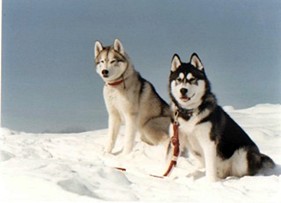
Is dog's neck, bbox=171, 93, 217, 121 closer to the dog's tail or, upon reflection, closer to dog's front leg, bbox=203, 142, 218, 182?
dog's front leg, bbox=203, 142, 218, 182

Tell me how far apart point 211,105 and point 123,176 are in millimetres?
770

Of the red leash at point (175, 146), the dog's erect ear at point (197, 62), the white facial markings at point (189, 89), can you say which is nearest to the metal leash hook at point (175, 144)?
the red leash at point (175, 146)

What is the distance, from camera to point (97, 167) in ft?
10.2

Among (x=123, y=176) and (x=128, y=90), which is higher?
(x=128, y=90)

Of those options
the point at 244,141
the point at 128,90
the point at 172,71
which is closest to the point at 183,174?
the point at 244,141

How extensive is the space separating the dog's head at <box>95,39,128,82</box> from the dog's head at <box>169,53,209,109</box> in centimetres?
71

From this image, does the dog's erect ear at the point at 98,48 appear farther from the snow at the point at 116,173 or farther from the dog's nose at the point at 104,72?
the snow at the point at 116,173

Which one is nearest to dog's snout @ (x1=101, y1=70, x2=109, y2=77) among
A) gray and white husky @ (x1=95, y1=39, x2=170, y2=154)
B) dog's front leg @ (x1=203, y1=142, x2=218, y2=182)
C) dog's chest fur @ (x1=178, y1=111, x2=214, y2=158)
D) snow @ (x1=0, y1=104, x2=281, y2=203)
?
gray and white husky @ (x1=95, y1=39, x2=170, y2=154)

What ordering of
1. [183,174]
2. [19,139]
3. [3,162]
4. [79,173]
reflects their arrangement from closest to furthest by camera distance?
[79,173]
[3,162]
[183,174]
[19,139]

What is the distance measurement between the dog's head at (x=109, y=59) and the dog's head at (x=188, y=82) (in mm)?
708

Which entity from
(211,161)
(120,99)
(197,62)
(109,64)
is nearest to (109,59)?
(109,64)

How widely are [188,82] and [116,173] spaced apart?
737 millimetres

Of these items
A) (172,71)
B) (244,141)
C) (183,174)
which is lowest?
(183,174)

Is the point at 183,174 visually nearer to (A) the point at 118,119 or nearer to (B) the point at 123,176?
(B) the point at 123,176
